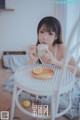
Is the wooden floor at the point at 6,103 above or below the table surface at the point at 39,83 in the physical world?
below

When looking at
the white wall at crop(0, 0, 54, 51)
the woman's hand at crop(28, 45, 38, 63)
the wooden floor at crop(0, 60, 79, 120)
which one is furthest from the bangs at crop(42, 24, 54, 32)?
the white wall at crop(0, 0, 54, 51)

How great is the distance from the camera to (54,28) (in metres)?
1.32

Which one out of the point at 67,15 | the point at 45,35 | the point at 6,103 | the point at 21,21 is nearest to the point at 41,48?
the point at 45,35

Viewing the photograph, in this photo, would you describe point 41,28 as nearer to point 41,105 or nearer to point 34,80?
point 34,80

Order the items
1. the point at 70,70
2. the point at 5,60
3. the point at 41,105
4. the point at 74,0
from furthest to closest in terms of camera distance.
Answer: the point at 5,60
the point at 74,0
the point at 41,105
the point at 70,70

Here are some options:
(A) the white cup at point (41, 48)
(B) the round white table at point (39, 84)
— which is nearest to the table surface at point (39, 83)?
(B) the round white table at point (39, 84)

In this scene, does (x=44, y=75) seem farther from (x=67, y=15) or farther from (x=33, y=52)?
(x=67, y=15)

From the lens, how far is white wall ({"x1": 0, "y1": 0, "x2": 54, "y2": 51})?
257 cm

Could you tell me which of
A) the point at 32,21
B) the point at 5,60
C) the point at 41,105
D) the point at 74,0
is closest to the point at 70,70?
the point at 41,105

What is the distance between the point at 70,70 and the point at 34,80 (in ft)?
1.21

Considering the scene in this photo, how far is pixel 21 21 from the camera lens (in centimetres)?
264

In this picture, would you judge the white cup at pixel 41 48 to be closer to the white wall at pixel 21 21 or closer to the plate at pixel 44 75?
the plate at pixel 44 75

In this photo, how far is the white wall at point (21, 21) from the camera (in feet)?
8.44

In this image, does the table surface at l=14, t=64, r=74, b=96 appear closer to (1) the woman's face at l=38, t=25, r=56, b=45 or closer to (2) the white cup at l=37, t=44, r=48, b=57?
(2) the white cup at l=37, t=44, r=48, b=57
